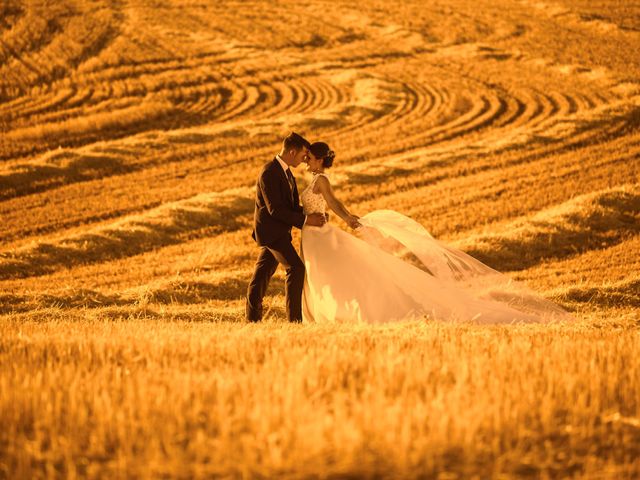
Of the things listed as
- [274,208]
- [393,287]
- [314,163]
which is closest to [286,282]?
[274,208]

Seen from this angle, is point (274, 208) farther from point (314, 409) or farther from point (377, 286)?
point (314, 409)

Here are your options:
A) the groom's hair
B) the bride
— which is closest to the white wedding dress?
the bride

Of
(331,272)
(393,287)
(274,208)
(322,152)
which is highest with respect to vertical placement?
(322,152)

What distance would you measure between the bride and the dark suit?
0.63 ft

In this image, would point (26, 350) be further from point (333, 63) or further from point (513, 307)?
point (333, 63)

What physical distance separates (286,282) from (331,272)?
0.43 metres

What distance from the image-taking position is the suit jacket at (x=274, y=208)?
22.4 ft

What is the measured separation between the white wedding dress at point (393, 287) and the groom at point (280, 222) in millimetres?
171

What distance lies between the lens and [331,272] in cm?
716

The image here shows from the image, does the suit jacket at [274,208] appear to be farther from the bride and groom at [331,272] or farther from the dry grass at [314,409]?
the dry grass at [314,409]

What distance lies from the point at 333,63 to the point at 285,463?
33.4 m

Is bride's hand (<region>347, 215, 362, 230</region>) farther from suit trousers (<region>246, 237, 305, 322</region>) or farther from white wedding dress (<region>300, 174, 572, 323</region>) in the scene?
suit trousers (<region>246, 237, 305, 322</region>)

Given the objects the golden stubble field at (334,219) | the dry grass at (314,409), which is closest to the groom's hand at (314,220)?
the golden stubble field at (334,219)

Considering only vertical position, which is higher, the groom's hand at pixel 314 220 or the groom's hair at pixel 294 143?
the groom's hair at pixel 294 143
